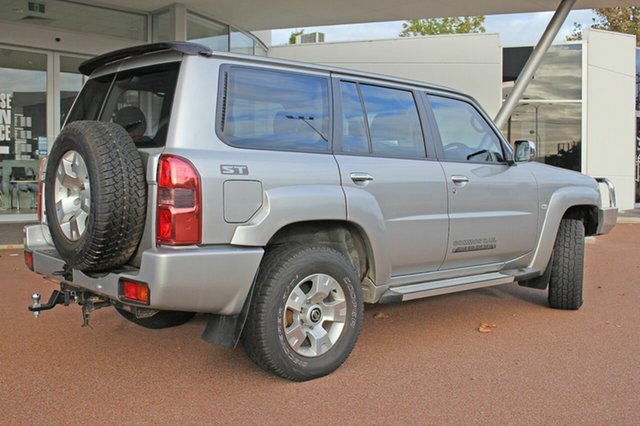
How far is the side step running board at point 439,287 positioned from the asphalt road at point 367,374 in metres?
0.42

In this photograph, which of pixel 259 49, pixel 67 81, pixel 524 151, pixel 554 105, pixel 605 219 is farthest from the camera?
pixel 554 105

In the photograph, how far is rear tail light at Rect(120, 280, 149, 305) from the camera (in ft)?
10.8

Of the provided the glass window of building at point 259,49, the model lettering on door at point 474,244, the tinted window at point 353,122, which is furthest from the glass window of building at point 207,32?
the model lettering on door at point 474,244

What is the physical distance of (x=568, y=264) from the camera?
5.71 metres

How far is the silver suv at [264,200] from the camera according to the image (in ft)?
11.0

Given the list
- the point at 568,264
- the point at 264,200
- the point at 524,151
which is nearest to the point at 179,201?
the point at 264,200

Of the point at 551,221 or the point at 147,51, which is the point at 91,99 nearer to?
the point at 147,51

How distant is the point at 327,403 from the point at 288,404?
219mm

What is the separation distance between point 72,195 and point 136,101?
82cm

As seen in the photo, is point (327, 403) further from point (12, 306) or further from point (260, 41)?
point (260, 41)

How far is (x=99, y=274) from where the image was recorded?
356 cm

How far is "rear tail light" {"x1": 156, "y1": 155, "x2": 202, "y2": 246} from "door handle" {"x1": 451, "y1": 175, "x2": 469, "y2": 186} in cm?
215

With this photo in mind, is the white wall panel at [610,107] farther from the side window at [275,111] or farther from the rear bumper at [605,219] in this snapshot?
the side window at [275,111]

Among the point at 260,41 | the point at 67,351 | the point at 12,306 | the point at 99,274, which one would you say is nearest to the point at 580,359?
the point at 99,274
